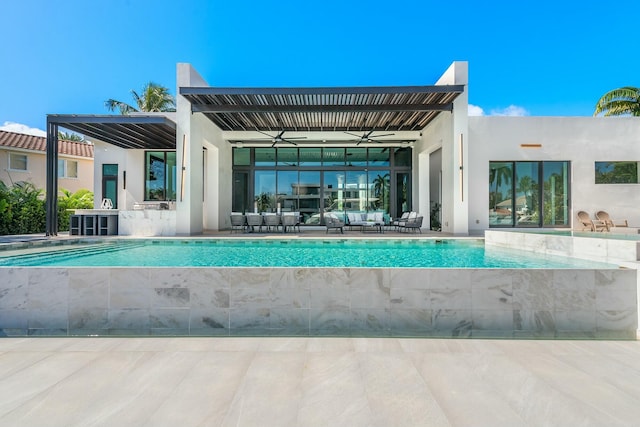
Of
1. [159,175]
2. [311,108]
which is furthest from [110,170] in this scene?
[311,108]

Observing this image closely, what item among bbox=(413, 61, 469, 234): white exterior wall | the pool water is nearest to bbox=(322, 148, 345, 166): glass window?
bbox=(413, 61, 469, 234): white exterior wall

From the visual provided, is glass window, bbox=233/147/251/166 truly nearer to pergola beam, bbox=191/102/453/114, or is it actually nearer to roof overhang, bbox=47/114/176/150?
roof overhang, bbox=47/114/176/150

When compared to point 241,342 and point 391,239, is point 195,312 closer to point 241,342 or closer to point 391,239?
point 241,342

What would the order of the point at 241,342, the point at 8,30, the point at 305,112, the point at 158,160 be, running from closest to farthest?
1. the point at 241,342
2. the point at 305,112
3. the point at 158,160
4. the point at 8,30

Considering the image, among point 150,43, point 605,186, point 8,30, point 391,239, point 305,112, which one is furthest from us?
point 150,43

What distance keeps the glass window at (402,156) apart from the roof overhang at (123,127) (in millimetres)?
8748

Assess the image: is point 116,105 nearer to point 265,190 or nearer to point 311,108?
point 265,190

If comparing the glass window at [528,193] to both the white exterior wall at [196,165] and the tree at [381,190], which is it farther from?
the white exterior wall at [196,165]

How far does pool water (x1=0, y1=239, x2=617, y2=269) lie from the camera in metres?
5.40

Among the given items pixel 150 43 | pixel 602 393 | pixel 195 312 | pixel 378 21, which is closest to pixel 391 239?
pixel 195 312

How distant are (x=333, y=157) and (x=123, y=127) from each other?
25.6 feet

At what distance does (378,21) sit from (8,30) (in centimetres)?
1635

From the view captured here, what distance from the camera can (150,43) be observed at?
16.7 meters

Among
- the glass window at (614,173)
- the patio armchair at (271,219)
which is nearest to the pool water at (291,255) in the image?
the patio armchair at (271,219)
